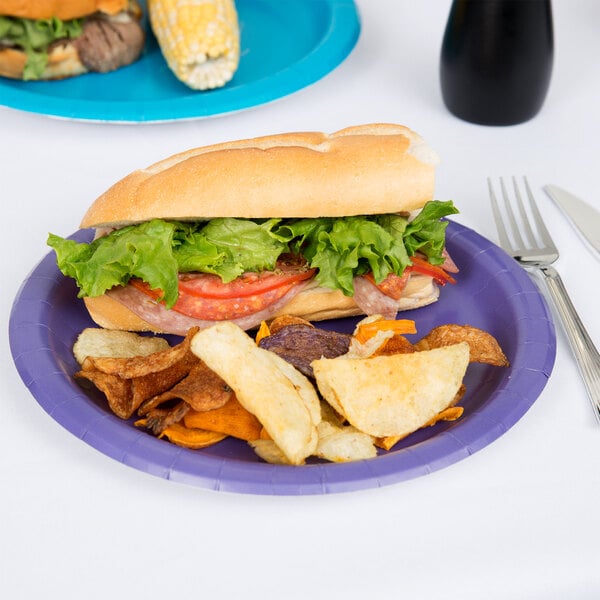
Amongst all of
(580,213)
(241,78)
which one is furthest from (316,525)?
(241,78)

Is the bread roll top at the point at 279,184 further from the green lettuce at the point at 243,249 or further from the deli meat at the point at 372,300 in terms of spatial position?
the deli meat at the point at 372,300

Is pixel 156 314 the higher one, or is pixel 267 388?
pixel 267 388

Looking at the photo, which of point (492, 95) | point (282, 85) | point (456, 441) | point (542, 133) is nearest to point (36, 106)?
point (282, 85)

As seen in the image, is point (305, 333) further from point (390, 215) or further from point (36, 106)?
point (36, 106)

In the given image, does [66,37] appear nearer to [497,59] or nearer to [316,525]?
[497,59]

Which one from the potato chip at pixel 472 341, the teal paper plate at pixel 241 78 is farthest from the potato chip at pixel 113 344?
the teal paper plate at pixel 241 78

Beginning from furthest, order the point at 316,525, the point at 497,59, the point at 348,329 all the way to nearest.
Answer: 1. the point at 497,59
2. the point at 348,329
3. the point at 316,525

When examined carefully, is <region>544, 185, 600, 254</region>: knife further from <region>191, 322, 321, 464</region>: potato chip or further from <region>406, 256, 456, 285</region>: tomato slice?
<region>191, 322, 321, 464</region>: potato chip
